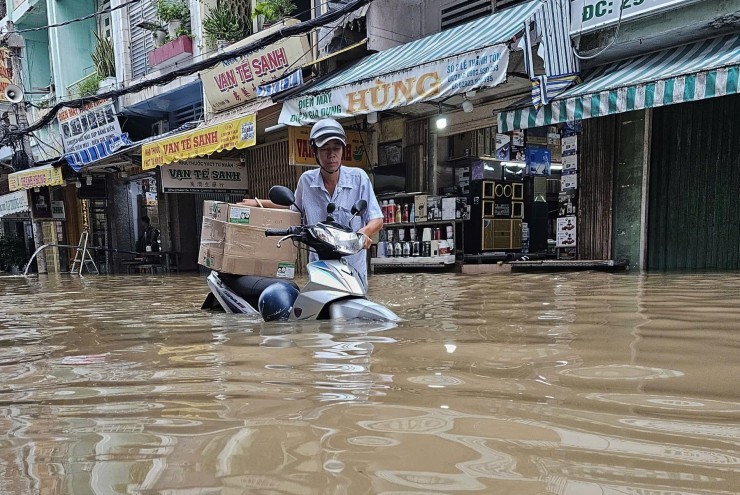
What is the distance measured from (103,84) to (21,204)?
15.7ft

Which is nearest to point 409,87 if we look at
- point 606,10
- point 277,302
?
point 606,10

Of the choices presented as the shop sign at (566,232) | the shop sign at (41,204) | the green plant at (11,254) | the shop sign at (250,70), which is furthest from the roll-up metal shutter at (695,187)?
the green plant at (11,254)

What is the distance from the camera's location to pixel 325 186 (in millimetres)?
3303

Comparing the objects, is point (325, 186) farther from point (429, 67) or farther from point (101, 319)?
point (429, 67)

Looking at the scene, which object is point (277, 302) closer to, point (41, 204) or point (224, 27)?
point (224, 27)

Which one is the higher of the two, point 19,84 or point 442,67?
point 19,84

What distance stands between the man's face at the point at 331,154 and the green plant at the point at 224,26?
989 cm

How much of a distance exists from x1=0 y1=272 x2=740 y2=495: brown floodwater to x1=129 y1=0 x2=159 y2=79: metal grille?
44.9 feet

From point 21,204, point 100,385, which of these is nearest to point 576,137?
point 100,385

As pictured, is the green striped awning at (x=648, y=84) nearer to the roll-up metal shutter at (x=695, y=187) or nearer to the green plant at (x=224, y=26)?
the roll-up metal shutter at (x=695, y=187)

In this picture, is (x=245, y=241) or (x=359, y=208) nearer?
(x=359, y=208)

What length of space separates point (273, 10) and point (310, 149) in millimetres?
3329

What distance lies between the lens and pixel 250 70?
1048cm

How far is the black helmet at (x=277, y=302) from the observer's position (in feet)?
10.2
